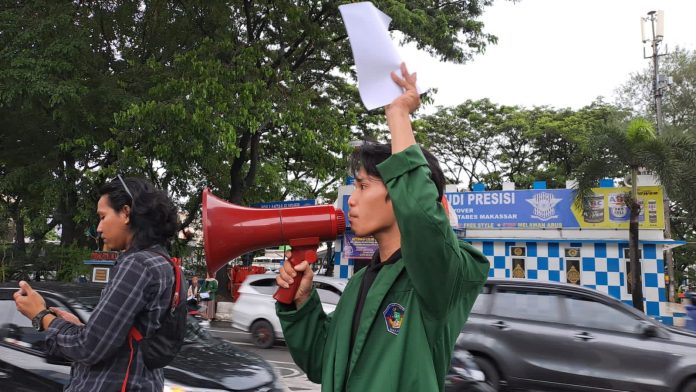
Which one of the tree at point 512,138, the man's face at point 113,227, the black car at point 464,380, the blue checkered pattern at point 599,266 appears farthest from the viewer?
the tree at point 512,138

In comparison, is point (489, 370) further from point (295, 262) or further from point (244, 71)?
point (244, 71)

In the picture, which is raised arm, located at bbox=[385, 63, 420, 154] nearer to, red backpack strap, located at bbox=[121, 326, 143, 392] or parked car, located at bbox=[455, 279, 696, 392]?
red backpack strap, located at bbox=[121, 326, 143, 392]

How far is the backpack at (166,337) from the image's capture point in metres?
1.82

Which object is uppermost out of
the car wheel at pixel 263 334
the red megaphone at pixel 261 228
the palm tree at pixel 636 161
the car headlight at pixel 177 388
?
the palm tree at pixel 636 161

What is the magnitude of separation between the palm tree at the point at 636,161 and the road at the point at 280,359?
9065 millimetres

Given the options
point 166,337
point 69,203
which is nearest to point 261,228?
point 166,337

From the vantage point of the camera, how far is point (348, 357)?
4.43 feet

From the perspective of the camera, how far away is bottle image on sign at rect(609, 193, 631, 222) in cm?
1559

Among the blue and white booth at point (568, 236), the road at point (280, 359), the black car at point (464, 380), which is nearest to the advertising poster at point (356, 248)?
the blue and white booth at point (568, 236)

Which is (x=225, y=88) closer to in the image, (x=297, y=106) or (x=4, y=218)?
(x=297, y=106)

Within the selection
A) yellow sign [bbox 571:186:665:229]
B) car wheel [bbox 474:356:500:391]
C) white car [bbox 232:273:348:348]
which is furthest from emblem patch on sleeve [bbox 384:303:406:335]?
yellow sign [bbox 571:186:665:229]

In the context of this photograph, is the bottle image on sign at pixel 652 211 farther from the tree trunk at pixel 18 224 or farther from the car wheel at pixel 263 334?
the tree trunk at pixel 18 224

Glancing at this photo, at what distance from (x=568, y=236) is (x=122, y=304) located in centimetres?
1637

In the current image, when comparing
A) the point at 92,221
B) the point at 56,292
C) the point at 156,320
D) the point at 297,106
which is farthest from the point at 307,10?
the point at 156,320
